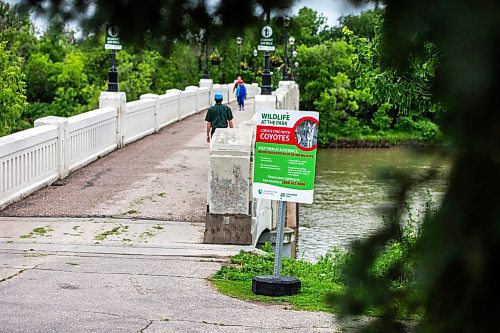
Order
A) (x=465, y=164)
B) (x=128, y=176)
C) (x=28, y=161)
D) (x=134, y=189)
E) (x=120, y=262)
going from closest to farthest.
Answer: (x=465, y=164), (x=120, y=262), (x=28, y=161), (x=134, y=189), (x=128, y=176)

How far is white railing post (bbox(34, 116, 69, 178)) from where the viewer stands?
669 inches

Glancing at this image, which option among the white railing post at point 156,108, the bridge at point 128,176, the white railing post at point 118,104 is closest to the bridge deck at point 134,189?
the bridge at point 128,176

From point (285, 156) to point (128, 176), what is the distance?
895cm

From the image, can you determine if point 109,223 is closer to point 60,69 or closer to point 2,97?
point 2,97

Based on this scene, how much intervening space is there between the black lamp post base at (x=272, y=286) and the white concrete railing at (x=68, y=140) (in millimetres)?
5876

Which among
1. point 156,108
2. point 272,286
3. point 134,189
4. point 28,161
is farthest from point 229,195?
point 156,108

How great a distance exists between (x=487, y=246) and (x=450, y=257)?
0.34ft

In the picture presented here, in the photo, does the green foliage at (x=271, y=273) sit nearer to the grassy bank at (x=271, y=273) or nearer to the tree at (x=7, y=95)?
the grassy bank at (x=271, y=273)

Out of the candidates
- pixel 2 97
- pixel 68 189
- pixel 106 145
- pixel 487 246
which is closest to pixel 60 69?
pixel 2 97

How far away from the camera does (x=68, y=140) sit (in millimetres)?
17969

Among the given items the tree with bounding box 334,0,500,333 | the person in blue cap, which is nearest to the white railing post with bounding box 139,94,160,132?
the person in blue cap

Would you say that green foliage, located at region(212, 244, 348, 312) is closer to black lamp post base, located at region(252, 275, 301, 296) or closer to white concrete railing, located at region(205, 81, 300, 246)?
black lamp post base, located at region(252, 275, 301, 296)

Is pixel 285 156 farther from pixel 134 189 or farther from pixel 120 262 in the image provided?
pixel 134 189

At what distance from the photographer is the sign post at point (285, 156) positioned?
9781mm
